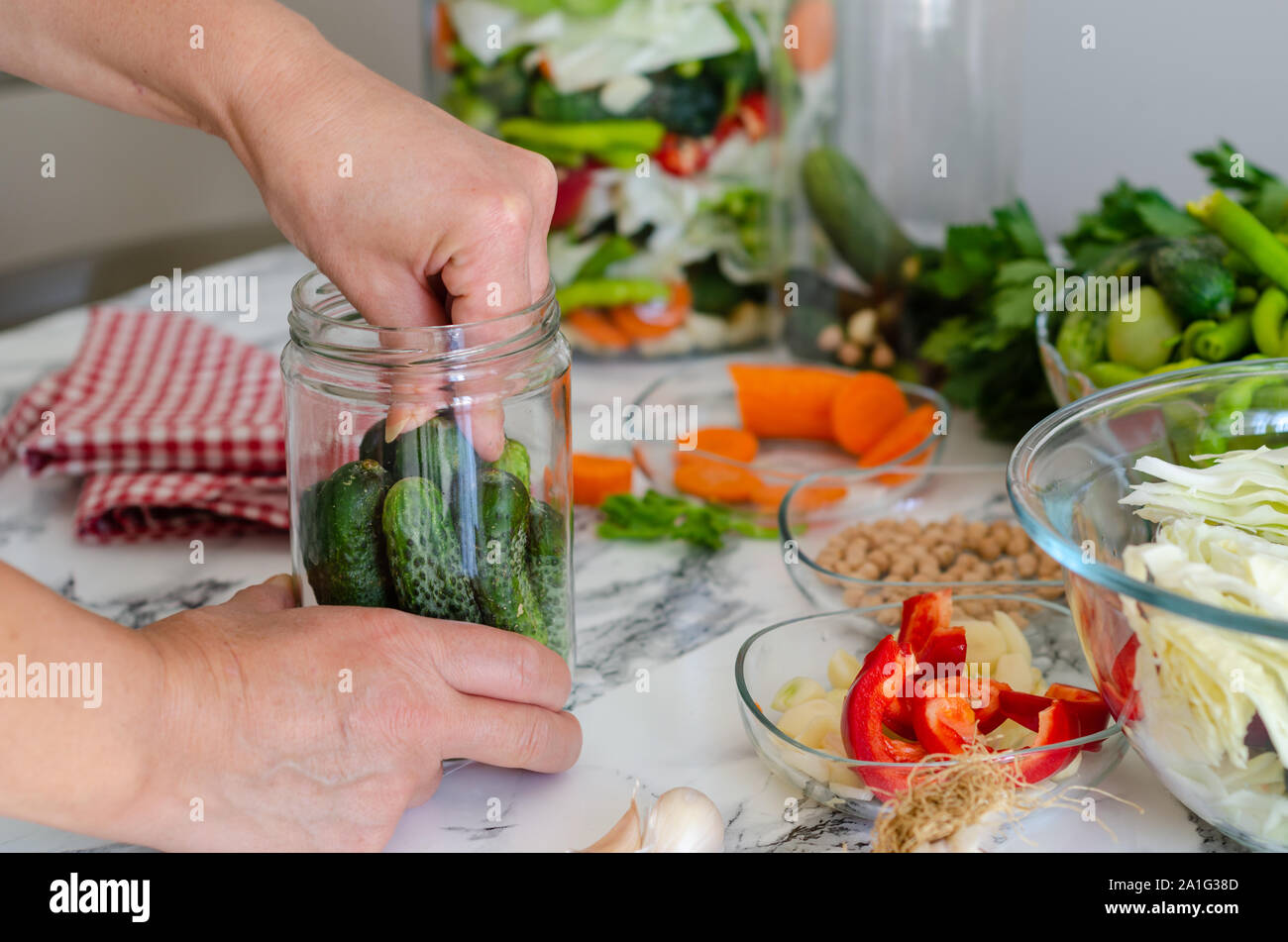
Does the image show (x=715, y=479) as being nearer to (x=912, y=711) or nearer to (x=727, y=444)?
(x=727, y=444)

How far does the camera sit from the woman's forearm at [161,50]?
30.3 inches

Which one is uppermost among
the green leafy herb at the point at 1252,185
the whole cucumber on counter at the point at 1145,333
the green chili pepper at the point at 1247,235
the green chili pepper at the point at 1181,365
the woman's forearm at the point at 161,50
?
the woman's forearm at the point at 161,50

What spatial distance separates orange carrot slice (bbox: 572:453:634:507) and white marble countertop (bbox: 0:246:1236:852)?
0.02 m

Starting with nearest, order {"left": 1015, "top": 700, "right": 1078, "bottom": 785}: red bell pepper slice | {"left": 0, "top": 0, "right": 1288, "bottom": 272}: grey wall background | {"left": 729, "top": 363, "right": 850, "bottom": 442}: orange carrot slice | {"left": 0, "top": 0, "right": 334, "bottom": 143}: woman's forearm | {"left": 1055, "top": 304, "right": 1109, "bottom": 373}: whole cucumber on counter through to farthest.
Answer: {"left": 1015, "top": 700, "right": 1078, "bottom": 785}: red bell pepper slice, {"left": 0, "top": 0, "right": 334, "bottom": 143}: woman's forearm, {"left": 1055, "top": 304, "right": 1109, "bottom": 373}: whole cucumber on counter, {"left": 729, "top": 363, "right": 850, "bottom": 442}: orange carrot slice, {"left": 0, "top": 0, "right": 1288, "bottom": 272}: grey wall background

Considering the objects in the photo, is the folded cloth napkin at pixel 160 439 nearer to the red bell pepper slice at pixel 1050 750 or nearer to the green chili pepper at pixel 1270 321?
the red bell pepper slice at pixel 1050 750

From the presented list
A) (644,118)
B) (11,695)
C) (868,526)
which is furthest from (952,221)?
(11,695)

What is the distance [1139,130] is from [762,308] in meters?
0.57

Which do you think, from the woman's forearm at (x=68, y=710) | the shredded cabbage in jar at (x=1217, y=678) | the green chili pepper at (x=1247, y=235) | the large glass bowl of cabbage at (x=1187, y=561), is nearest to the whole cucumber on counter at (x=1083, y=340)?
the green chili pepper at (x=1247, y=235)

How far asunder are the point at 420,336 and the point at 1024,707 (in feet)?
1.31

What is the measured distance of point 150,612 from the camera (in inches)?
37.1

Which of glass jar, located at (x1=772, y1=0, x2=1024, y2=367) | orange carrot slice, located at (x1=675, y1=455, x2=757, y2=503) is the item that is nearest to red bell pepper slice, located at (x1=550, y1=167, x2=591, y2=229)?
glass jar, located at (x1=772, y1=0, x2=1024, y2=367)

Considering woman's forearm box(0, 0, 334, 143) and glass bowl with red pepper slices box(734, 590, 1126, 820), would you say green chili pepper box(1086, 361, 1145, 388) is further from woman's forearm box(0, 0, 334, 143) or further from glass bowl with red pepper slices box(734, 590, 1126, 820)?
Answer: woman's forearm box(0, 0, 334, 143)

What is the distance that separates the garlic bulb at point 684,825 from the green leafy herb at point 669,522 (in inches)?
14.7

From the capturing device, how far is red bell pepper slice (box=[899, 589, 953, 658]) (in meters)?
0.73
